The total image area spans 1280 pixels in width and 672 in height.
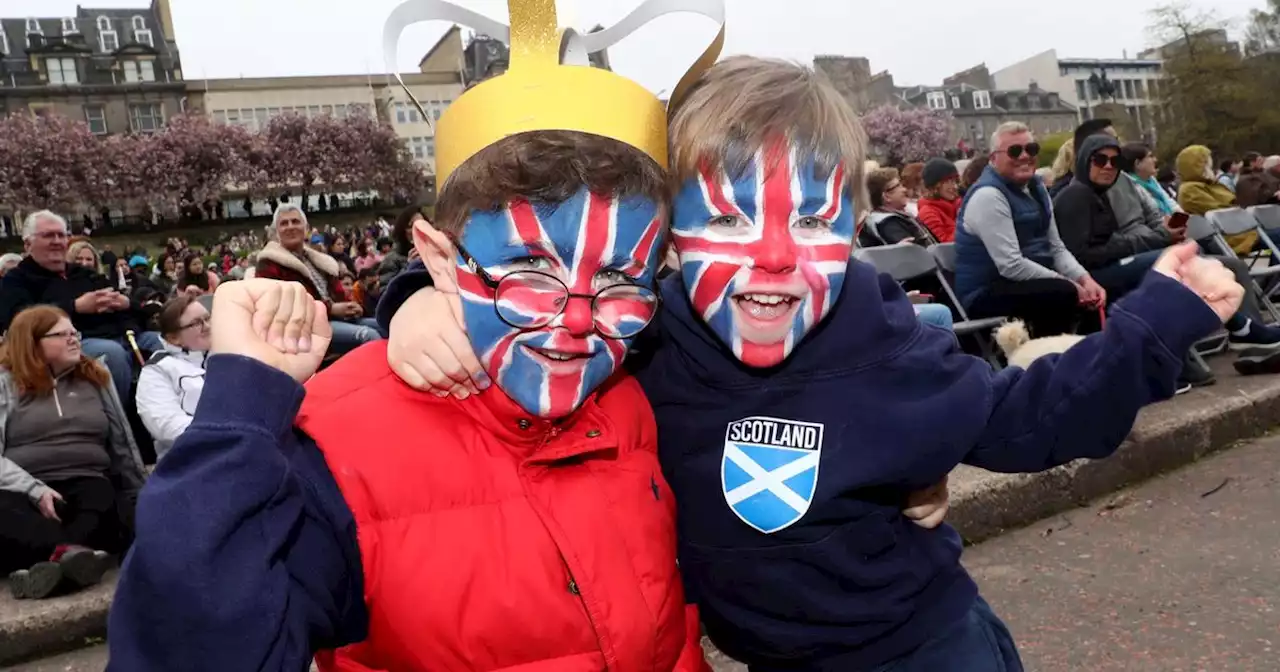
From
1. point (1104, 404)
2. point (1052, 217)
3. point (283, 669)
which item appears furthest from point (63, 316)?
point (1052, 217)

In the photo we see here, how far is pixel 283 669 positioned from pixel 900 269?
200 inches

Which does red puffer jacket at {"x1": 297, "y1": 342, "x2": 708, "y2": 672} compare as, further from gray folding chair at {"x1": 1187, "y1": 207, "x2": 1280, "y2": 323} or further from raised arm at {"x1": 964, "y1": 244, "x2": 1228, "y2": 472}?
gray folding chair at {"x1": 1187, "y1": 207, "x2": 1280, "y2": 323}

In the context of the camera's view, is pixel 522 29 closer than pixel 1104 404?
Yes

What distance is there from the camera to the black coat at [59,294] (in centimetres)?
566

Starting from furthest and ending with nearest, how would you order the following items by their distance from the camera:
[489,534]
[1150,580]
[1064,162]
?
[1064,162], [1150,580], [489,534]

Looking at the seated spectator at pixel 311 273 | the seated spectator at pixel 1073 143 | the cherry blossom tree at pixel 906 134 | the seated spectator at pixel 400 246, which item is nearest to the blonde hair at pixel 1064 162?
the seated spectator at pixel 1073 143

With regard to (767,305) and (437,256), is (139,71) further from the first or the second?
(767,305)

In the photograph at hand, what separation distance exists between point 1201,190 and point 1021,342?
4.38 meters

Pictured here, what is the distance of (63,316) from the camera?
15.7ft

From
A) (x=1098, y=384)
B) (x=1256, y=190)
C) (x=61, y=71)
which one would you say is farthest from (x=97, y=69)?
(x=1098, y=384)

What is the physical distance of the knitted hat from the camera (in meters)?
7.71

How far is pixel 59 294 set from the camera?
5.77 meters

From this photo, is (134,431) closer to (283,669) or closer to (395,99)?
(283,669)

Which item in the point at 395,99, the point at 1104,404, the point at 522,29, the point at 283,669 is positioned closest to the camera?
the point at 283,669
